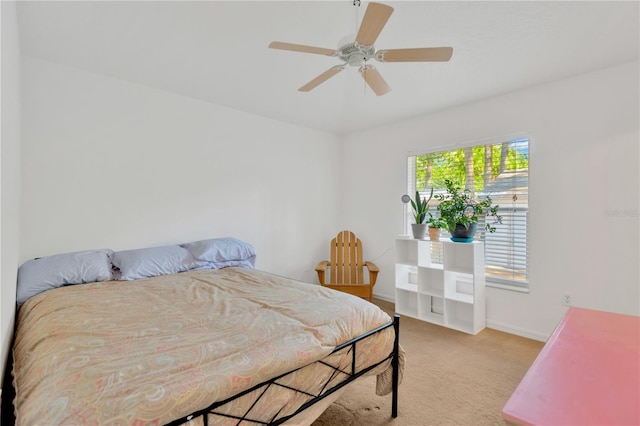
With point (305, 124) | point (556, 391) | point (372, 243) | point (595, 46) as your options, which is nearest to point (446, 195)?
point (372, 243)

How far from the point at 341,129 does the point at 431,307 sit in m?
2.78

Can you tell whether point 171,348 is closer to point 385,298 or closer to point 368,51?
point 368,51

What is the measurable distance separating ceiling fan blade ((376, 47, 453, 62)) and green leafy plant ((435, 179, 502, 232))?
180cm

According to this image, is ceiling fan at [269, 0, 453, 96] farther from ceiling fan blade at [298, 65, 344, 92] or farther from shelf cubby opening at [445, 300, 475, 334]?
shelf cubby opening at [445, 300, 475, 334]

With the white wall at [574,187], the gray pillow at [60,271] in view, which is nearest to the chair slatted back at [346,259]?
the white wall at [574,187]

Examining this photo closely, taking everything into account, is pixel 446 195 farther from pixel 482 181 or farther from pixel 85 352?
pixel 85 352

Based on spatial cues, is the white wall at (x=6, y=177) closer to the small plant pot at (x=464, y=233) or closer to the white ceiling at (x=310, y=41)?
the white ceiling at (x=310, y=41)

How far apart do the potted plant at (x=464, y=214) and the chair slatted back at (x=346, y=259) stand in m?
1.28

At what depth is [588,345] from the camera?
1055 millimetres

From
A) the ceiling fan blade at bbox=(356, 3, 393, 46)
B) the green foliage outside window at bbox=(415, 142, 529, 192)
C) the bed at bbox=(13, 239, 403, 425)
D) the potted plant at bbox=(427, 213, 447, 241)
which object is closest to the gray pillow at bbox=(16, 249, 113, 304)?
the bed at bbox=(13, 239, 403, 425)

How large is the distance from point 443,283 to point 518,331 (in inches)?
32.6

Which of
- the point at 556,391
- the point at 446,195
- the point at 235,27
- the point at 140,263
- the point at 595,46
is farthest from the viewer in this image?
the point at 446,195

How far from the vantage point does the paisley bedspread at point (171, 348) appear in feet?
3.12

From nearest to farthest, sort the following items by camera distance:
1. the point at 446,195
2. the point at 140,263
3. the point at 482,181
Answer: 1. the point at 140,263
2. the point at 482,181
3. the point at 446,195
